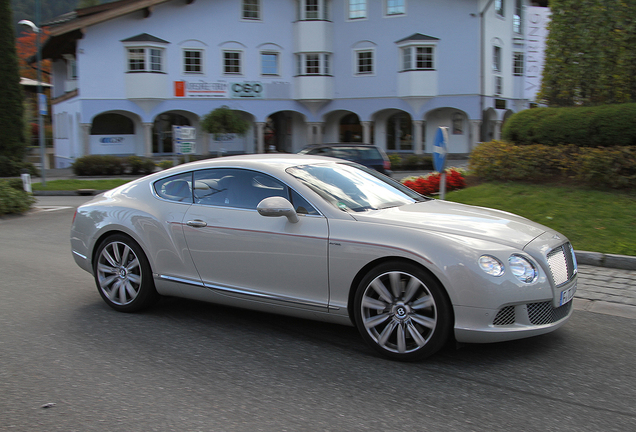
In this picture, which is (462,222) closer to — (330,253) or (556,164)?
(330,253)

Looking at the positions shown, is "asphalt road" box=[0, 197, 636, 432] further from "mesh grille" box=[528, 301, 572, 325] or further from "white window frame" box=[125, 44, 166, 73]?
"white window frame" box=[125, 44, 166, 73]

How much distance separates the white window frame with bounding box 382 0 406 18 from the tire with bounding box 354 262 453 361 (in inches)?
1241

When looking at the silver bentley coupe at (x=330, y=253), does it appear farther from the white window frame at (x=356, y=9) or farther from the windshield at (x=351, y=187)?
the white window frame at (x=356, y=9)

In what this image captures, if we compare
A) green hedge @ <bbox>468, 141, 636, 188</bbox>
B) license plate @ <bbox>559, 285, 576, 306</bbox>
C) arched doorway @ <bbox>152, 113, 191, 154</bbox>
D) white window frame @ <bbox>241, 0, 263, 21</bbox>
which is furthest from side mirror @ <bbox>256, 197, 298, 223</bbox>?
arched doorway @ <bbox>152, 113, 191, 154</bbox>

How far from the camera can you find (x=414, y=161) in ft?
96.7

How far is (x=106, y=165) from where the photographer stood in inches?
1068

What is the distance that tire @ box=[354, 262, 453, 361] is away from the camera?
13.3 feet

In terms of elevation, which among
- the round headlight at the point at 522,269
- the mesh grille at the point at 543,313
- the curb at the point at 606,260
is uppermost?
the round headlight at the point at 522,269

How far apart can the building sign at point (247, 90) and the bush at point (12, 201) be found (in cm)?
2054

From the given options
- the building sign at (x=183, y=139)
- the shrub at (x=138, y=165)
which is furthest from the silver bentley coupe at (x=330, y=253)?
the shrub at (x=138, y=165)

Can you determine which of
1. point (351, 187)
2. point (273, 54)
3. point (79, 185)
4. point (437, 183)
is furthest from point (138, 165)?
point (351, 187)

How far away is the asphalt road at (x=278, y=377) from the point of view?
3330 millimetres

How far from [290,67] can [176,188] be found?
100 ft

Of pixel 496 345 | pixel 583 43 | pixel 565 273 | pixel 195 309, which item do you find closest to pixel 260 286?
pixel 195 309
